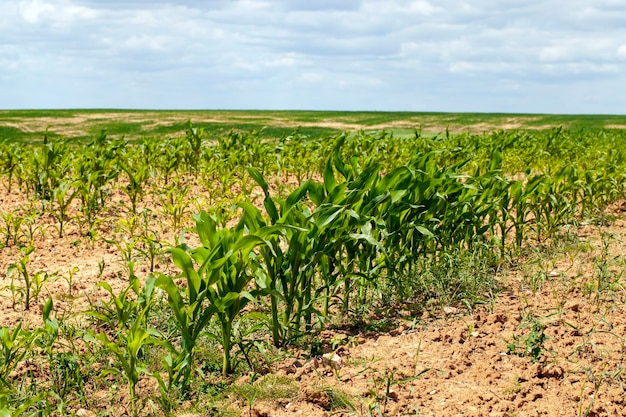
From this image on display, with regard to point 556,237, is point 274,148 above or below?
above

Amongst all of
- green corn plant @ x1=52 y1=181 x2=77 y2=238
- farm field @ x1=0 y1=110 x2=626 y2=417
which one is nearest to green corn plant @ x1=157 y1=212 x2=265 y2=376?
farm field @ x1=0 y1=110 x2=626 y2=417

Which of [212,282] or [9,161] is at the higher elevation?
[9,161]

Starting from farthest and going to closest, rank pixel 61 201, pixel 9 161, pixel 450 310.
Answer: pixel 9 161 → pixel 61 201 → pixel 450 310

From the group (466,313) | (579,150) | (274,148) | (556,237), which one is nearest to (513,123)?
(579,150)

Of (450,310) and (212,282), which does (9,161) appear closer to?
(212,282)

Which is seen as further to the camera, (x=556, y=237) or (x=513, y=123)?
(x=513, y=123)

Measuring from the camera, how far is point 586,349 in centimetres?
309

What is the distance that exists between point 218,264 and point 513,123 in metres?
27.8

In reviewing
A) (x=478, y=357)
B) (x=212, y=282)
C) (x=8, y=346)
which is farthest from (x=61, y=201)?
(x=478, y=357)

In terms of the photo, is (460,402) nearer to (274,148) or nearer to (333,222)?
(333,222)

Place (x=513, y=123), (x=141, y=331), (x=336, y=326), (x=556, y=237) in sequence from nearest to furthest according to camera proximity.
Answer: (x=141, y=331) < (x=336, y=326) < (x=556, y=237) < (x=513, y=123)

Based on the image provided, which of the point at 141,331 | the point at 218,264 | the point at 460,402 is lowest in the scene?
the point at 460,402

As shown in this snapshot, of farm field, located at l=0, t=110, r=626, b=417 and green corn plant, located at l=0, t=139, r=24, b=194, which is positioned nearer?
farm field, located at l=0, t=110, r=626, b=417

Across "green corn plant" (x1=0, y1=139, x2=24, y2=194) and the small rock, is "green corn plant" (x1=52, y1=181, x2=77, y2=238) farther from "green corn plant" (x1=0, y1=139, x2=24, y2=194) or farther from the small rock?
the small rock
